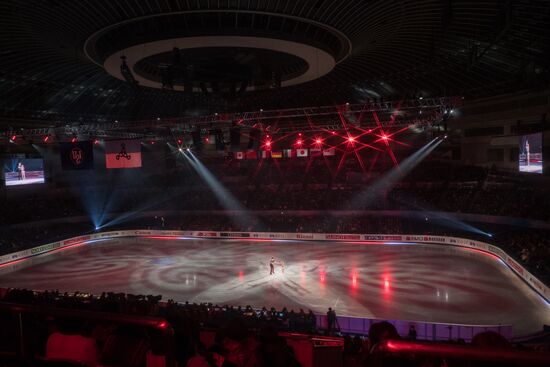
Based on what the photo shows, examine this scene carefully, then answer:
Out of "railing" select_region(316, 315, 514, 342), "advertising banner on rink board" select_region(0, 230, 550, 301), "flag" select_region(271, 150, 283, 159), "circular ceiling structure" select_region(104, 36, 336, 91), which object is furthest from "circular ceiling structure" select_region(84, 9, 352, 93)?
"flag" select_region(271, 150, 283, 159)

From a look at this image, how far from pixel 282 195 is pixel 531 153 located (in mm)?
27349

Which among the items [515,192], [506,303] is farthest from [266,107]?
[506,303]

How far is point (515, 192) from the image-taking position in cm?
3366

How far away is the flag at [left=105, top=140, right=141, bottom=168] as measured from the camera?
2462 cm

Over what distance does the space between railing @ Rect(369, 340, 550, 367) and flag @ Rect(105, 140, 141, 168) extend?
79.8 ft

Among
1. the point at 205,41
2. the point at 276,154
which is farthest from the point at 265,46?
the point at 276,154

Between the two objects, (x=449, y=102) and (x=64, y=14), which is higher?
(x=64, y=14)

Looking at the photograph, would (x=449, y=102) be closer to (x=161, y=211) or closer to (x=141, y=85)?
(x=141, y=85)

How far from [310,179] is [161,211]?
18.4m

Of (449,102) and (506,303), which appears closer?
(506,303)

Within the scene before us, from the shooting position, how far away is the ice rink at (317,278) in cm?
1958

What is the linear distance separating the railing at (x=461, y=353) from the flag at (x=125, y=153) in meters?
24.3

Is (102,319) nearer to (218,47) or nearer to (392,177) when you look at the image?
(218,47)

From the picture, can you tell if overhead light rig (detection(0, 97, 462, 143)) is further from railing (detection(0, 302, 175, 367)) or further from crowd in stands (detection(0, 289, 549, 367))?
railing (detection(0, 302, 175, 367))
